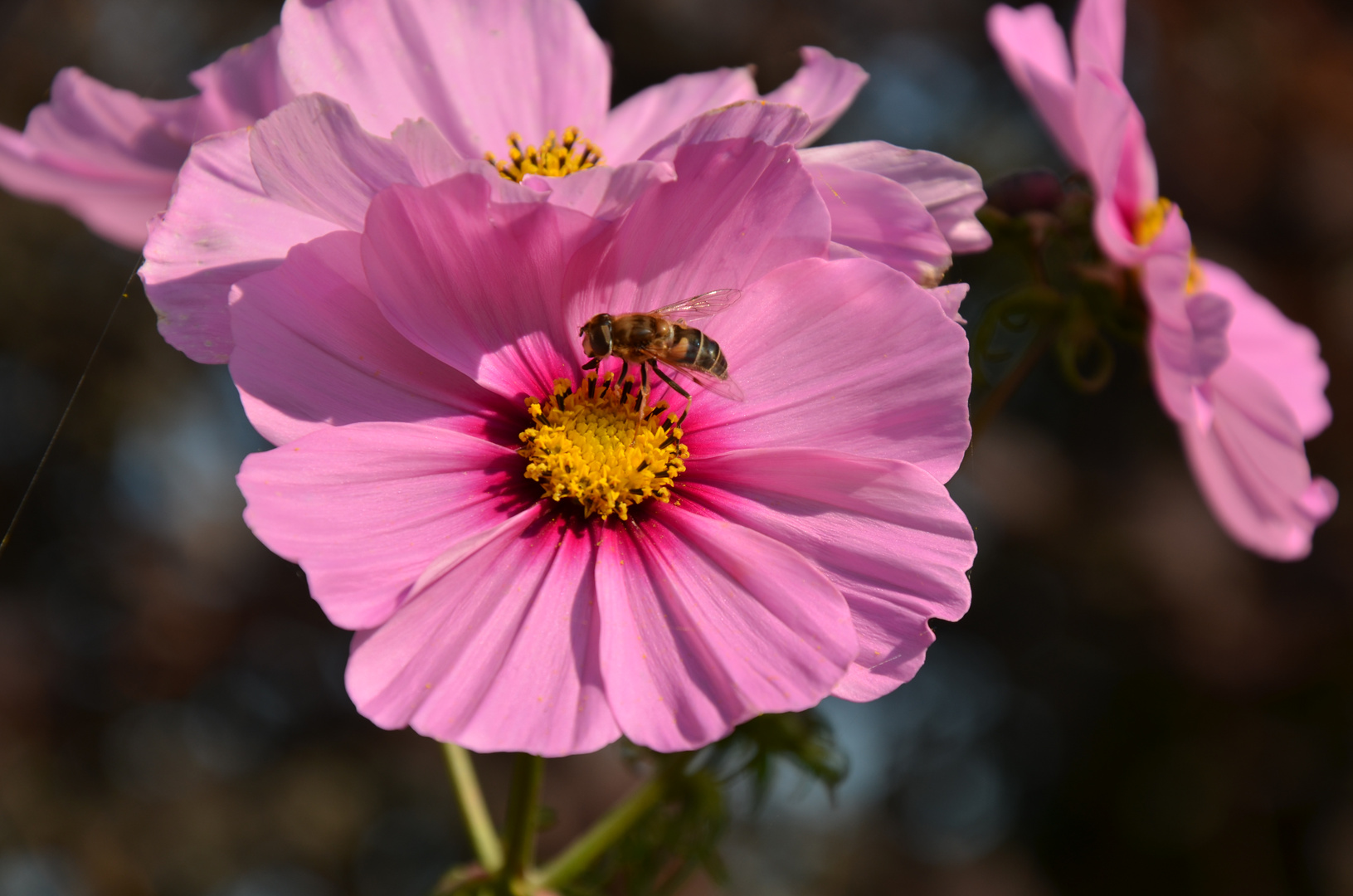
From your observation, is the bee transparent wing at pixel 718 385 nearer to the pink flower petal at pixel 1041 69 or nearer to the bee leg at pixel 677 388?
the bee leg at pixel 677 388

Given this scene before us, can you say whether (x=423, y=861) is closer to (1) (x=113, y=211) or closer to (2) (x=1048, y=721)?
(2) (x=1048, y=721)

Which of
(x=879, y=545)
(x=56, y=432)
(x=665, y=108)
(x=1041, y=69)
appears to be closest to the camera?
(x=56, y=432)

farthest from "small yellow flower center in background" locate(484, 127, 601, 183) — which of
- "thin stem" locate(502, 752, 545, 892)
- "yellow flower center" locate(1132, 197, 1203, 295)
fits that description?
"yellow flower center" locate(1132, 197, 1203, 295)

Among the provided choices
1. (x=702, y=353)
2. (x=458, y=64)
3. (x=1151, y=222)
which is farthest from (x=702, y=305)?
(x=1151, y=222)

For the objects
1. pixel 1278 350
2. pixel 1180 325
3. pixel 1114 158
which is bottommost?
pixel 1278 350

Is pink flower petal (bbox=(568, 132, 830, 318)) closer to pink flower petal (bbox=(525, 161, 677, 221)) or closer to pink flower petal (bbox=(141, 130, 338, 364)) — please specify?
pink flower petal (bbox=(525, 161, 677, 221))

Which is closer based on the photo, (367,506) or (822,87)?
(367,506)

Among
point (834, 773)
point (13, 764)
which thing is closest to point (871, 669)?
point (834, 773)

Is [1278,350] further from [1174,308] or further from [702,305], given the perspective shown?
[702,305]
